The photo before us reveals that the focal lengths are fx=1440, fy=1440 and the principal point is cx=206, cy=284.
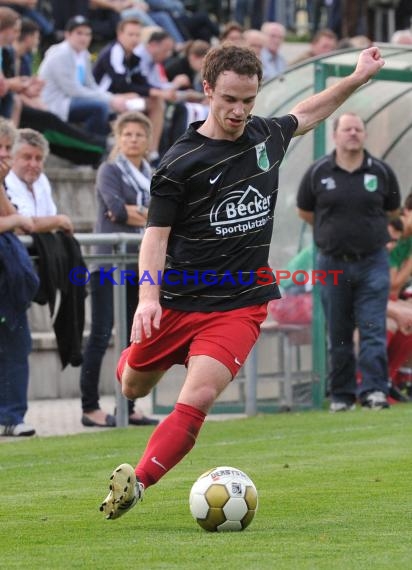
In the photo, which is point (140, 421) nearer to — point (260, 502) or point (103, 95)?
point (260, 502)

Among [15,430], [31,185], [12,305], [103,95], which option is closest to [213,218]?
[12,305]

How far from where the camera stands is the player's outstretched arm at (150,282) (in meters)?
6.88

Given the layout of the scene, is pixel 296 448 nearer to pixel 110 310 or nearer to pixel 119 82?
pixel 110 310

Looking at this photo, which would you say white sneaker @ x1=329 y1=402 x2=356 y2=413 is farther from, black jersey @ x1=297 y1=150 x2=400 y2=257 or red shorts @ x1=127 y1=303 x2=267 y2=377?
red shorts @ x1=127 y1=303 x2=267 y2=377

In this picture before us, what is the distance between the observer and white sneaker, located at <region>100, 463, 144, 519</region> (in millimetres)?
6641

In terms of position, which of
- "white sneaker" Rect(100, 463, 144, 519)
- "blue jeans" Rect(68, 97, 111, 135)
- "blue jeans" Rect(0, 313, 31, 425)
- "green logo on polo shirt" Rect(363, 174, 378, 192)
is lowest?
"blue jeans" Rect(0, 313, 31, 425)

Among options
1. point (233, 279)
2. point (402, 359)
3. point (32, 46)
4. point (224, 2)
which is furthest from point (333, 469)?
point (224, 2)

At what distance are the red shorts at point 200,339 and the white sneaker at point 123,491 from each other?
74cm

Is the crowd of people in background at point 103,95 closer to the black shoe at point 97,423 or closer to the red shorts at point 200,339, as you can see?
Answer: the black shoe at point 97,423

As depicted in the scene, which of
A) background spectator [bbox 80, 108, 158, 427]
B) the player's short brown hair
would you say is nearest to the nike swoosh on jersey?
the player's short brown hair

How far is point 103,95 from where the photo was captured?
17.5 metres

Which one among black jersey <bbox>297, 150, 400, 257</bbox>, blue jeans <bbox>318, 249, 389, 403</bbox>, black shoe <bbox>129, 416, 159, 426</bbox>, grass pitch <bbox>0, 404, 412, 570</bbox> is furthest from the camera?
blue jeans <bbox>318, 249, 389, 403</bbox>

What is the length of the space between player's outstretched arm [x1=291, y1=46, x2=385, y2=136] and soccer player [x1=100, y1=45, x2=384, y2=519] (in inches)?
16.1

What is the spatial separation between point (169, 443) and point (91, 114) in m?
11.1
